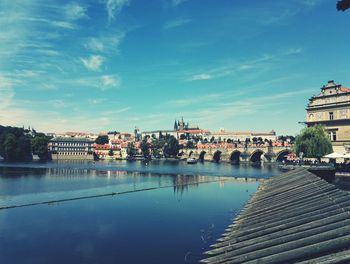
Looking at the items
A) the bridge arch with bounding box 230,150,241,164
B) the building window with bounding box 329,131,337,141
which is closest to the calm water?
the building window with bounding box 329,131,337,141

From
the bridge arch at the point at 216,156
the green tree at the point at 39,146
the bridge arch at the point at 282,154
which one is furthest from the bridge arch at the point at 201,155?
the green tree at the point at 39,146

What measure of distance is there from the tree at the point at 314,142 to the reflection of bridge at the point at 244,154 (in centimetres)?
7437

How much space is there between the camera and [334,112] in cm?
7550

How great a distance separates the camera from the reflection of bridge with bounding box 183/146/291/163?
145875 millimetres

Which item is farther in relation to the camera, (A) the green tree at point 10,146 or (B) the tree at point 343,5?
(A) the green tree at point 10,146

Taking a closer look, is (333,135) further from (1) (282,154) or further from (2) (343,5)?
(1) (282,154)

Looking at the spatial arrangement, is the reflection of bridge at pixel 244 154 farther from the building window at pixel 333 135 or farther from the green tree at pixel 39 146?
the green tree at pixel 39 146

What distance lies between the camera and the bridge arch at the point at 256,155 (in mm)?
155800

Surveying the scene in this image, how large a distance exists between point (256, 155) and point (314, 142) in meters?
95.1

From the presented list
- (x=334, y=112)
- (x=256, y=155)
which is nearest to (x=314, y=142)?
(x=334, y=112)

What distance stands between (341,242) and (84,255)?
1386 centimetres

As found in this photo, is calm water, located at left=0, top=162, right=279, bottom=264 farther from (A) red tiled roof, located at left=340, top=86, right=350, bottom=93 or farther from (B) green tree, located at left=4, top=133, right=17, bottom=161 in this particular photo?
(B) green tree, located at left=4, top=133, right=17, bottom=161

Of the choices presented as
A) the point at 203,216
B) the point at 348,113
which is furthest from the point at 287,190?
the point at 348,113

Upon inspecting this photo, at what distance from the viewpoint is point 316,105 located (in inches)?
3118
